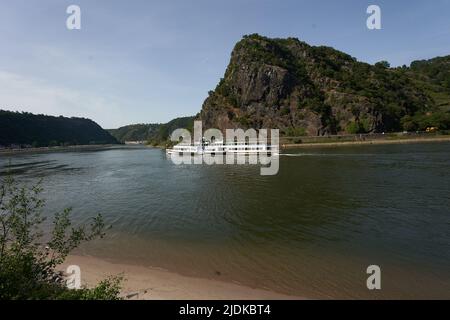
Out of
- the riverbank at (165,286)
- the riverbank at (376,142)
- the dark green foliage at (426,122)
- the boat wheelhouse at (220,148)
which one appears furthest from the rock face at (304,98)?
the riverbank at (165,286)

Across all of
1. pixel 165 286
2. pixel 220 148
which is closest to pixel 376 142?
pixel 220 148

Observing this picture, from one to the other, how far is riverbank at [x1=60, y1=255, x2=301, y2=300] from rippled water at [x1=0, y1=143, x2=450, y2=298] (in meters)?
0.76

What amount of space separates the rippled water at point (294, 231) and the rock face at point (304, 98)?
11760 cm

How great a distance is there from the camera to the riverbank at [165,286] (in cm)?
1271

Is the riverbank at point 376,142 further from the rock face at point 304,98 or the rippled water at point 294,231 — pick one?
the rippled water at point 294,231

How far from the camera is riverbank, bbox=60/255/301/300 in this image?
1271 centimetres

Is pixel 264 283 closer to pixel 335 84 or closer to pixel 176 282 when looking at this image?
pixel 176 282

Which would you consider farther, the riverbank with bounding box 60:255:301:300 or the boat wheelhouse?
the boat wheelhouse

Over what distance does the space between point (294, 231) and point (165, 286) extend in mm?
10752

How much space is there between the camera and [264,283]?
46.0 feet

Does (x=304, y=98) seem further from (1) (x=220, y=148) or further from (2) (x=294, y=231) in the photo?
(2) (x=294, y=231)

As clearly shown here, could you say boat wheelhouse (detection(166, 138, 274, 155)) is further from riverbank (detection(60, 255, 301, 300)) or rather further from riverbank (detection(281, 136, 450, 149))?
riverbank (detection(60, 255, 301, 300))

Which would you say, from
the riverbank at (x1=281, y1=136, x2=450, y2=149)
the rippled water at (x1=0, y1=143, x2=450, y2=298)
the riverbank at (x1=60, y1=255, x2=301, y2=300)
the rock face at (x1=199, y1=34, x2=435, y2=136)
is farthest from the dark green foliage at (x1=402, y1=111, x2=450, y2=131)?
the riverbank at (x1=60, y1=255, x2=301, y2=300)

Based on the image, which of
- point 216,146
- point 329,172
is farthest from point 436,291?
point 216,146
